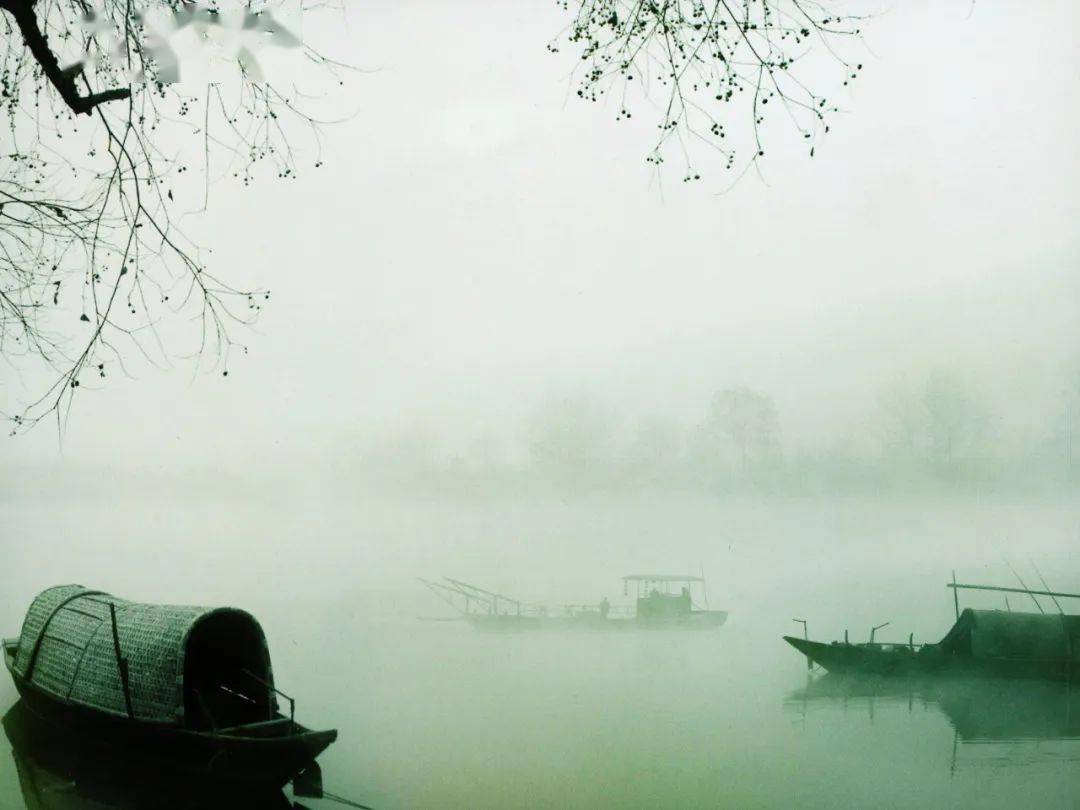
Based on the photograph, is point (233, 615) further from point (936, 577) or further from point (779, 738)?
point (936, 577)

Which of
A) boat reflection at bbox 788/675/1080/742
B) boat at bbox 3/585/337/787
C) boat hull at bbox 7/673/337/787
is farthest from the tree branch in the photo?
boat reflection at bbox 788/675/1080/742

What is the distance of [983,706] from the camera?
1892 cm

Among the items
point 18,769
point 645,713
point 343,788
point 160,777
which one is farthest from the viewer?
point 645,713

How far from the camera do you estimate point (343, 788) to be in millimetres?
10227

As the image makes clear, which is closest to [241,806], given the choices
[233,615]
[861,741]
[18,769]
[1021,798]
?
[233,615]

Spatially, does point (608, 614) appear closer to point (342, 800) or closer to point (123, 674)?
point (342, 800)

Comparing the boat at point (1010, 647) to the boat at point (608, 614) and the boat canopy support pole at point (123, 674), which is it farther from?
the boat canopy support pole at point (123, 674)

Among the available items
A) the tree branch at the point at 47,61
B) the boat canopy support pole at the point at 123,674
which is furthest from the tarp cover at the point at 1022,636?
the tree branch at the point at 47,61

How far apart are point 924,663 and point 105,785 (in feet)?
57.7

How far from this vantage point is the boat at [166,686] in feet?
25.5

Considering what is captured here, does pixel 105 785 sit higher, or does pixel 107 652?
pixel 107 652

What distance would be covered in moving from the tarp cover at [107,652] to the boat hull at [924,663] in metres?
16.0

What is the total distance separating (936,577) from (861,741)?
16.6 meters

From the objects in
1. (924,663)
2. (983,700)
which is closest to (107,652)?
(924,663)
